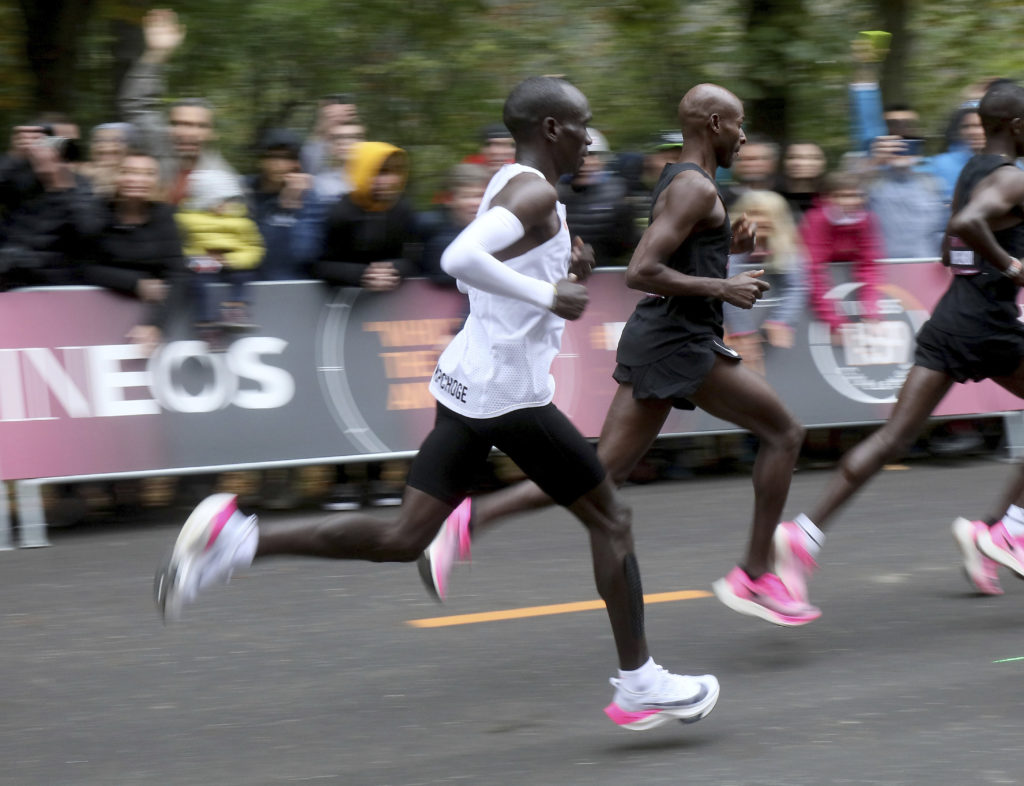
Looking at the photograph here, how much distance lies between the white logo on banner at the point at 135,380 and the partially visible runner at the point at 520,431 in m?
3.64

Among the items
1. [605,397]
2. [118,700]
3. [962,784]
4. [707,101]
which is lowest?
[605,397]

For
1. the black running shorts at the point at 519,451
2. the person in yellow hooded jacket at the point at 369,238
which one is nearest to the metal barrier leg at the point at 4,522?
the person in yellow hooded jacket at the point at 369,238

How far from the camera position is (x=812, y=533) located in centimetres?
576

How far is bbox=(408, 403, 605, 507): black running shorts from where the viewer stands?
429 cm

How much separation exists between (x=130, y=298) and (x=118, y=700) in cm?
349

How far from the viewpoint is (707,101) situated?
5.26 meters

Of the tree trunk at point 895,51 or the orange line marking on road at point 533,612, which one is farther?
the tree trunk at point 895,51

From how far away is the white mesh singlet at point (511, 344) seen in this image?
4289 mm

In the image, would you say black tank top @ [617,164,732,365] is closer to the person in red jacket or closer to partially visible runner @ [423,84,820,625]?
partially visible runner @ [423,84,820,625]

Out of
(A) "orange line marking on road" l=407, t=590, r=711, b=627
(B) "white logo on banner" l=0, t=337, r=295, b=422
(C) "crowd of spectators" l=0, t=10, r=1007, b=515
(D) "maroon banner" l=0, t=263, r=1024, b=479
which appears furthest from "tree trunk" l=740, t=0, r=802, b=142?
(A) "orange line marking on road" l=407, t=590, r=711, b=627

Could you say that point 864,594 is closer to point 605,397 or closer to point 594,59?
point 605,397

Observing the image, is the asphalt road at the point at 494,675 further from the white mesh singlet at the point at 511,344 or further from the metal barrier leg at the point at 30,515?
the white mesh singlet at the point at 511,344

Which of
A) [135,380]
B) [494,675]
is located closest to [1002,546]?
[494,675]

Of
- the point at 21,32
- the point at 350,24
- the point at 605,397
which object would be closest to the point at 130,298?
the point at 605,397
